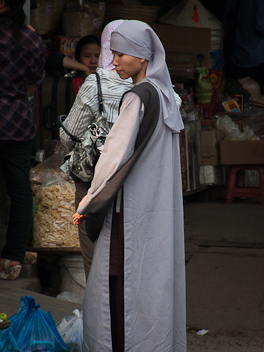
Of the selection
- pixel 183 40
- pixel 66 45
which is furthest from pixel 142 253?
pixel 183 40

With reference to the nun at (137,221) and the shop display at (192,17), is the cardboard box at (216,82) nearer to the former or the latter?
the shop display at (192,17)

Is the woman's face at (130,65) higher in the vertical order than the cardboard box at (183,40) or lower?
higher

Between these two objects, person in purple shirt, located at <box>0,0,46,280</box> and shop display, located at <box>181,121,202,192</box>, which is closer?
person in purple shirt, located at <box>0,0,46,280</box>

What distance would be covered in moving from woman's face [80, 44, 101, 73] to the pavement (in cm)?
184

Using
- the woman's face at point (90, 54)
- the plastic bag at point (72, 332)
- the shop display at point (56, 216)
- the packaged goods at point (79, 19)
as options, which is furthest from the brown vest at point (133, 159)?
the packaged goods at point (79, 19)

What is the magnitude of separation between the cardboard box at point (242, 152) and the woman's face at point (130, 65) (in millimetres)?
4525

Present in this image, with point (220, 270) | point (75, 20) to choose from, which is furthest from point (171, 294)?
point (75, 20)

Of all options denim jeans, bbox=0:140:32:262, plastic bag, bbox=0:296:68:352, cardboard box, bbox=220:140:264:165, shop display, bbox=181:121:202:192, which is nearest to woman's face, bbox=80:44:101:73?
denim jeans, bbox=0:140:32:262

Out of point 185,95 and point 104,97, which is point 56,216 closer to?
point 104,97

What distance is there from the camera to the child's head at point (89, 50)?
4086 mm

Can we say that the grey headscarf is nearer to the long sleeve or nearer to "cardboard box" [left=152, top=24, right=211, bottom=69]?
the long sleeve

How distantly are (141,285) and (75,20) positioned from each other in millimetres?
3755

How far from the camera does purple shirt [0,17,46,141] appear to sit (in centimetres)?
291

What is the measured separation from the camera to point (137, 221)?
6.29 ft
